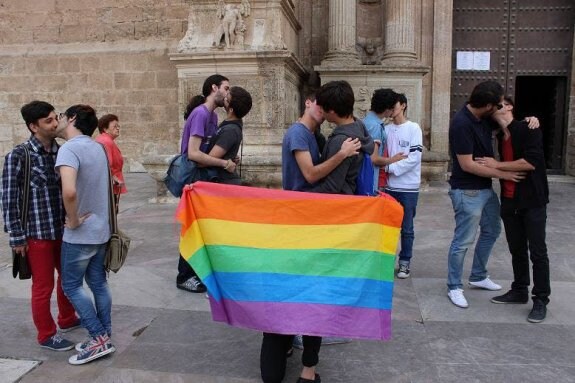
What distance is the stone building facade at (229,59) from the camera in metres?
9.03

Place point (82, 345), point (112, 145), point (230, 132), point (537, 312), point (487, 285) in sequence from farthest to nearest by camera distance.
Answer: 1. point (112, 145)
2. point (487, 285)
3. point (230, 132)
4. point (537, 312)
5. point (82, 345)

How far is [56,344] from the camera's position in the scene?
3.64 meters

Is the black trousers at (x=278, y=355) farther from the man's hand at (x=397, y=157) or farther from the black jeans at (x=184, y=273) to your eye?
the man's hand at (x=397, y=157)

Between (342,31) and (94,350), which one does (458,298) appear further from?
(342,31)

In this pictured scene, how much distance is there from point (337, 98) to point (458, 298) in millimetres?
2208

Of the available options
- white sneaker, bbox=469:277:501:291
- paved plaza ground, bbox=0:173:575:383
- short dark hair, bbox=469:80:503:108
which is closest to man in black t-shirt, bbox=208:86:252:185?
paved plaza ground, bbox=0:173:575:383

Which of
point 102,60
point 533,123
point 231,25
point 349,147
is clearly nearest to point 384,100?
point 533,123

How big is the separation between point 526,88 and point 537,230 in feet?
42.8

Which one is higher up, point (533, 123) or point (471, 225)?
point (533, 123)

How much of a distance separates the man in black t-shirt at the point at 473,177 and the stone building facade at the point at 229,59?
4.40 m

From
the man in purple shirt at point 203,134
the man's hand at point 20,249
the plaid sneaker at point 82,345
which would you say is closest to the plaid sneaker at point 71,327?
the plaid sneaker at point 82,345

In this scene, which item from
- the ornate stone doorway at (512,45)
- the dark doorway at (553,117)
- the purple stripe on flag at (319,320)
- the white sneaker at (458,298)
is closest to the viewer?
the purple stripe on flag at (319,320)

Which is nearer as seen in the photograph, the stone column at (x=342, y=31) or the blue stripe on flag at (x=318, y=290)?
the blue stripe on flag at (x=318, y=290)

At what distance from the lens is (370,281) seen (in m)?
3.11
